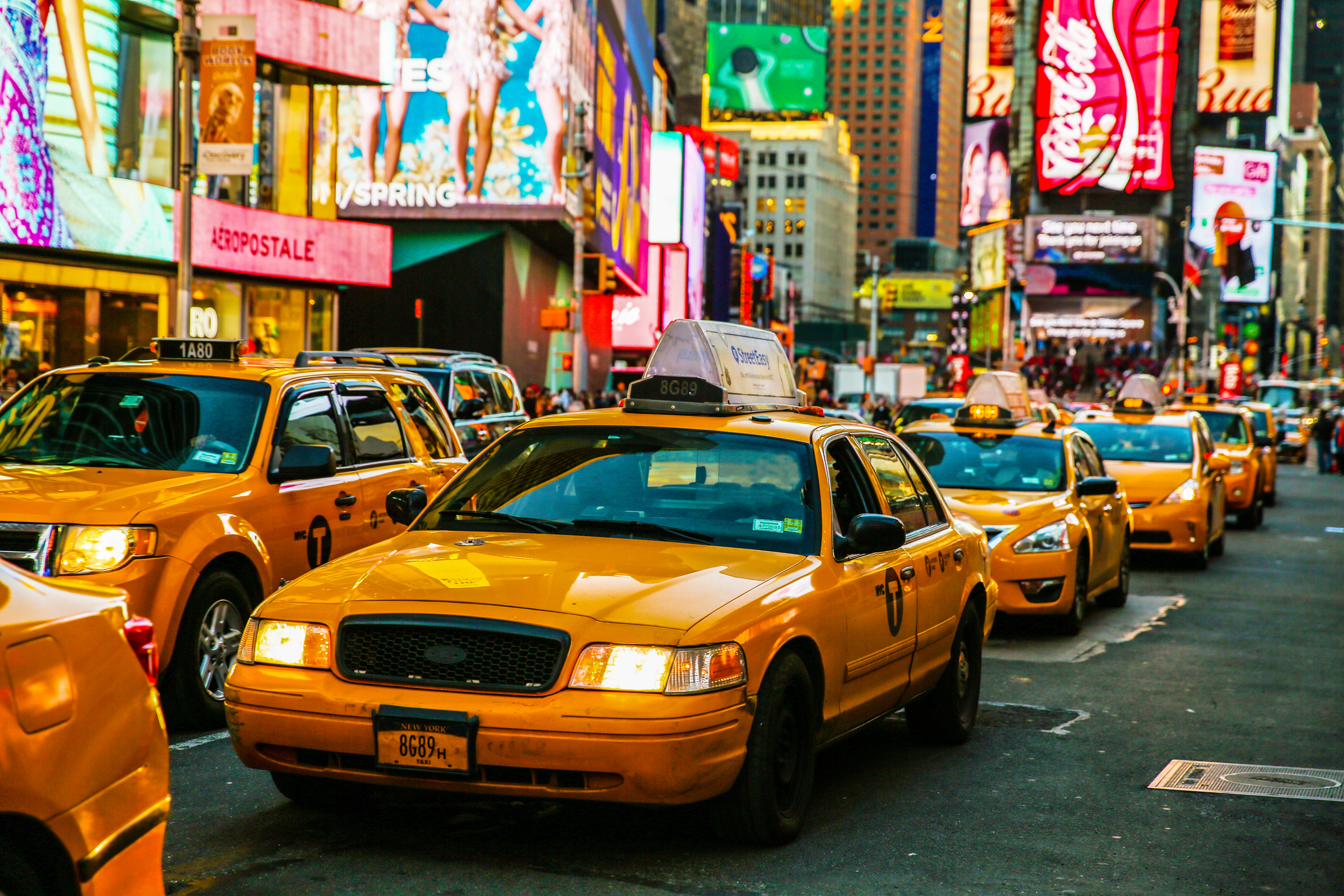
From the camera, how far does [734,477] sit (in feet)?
20.1

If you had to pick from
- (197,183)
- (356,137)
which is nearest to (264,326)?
(197,183)

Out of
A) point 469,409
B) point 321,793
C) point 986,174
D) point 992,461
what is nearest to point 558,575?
point 321,793

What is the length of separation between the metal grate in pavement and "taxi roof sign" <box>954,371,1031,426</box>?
5.41 meters

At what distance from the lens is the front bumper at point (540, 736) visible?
472 cm

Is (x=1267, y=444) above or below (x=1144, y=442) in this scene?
below

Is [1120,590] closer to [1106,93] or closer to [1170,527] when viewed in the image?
[1170,527]

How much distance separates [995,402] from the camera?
15.8 metres

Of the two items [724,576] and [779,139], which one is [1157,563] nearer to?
[724,576]

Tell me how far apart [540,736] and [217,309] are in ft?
85.6

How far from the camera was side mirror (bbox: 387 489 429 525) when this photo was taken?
659 cm

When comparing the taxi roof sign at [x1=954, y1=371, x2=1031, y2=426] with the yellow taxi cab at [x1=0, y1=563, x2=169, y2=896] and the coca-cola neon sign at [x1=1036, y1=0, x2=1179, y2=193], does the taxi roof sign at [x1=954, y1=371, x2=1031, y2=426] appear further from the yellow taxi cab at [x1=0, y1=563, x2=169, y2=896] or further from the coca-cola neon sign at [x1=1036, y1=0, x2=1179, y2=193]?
the coca-cola neon sign at [x1=1036, y1=0, x2=1179, y2=193]

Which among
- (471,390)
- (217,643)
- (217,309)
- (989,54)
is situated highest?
(989,54)

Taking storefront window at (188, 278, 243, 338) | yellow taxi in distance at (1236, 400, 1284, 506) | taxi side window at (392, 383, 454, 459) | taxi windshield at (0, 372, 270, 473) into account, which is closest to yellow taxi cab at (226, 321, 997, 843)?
taxi windshield at (0, 372, 270, 473)

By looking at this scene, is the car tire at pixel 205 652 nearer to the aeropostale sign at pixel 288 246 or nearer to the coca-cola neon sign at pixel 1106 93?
the aeropostale sign at pixel 288 246
